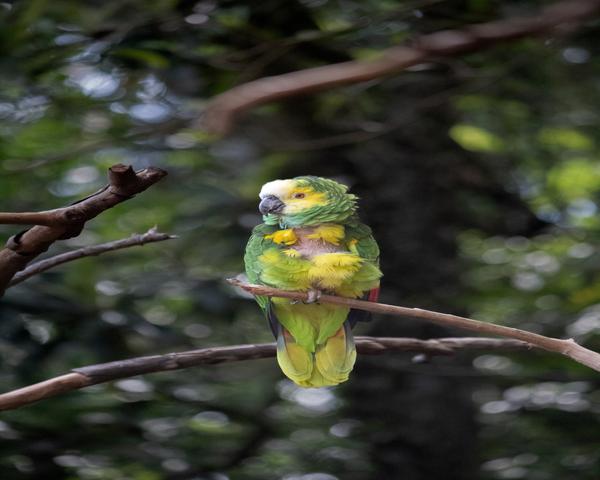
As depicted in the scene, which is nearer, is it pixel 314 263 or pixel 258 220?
pixel 314 263

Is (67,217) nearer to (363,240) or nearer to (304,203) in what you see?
(304,203)

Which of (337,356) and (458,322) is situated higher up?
(458,322)

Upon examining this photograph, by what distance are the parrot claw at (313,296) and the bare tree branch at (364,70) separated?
28cm

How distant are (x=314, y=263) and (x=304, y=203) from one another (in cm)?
9

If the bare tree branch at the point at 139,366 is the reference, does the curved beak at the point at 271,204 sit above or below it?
above

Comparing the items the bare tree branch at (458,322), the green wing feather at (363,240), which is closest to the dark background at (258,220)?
the green wing feather at (363,240)

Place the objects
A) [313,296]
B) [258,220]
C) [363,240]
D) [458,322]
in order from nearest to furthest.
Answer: [458,322] < [313,296] < [363,240] < [258,220]

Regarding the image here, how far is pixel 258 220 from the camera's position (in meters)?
3.28

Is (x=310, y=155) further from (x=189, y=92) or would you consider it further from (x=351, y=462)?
(x=351, y=462)

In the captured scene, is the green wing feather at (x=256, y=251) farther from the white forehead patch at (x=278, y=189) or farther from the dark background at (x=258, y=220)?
the dark background at (x=258, y=220)

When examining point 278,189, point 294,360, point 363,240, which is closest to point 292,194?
point 278,189

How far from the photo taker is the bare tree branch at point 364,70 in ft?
2.97

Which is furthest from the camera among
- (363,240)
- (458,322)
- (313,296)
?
(363,240)

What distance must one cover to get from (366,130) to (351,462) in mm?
1225
